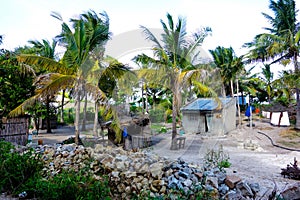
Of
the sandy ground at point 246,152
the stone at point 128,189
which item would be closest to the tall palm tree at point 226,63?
the sandy ground at point 246,152

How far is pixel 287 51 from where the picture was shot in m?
13.8

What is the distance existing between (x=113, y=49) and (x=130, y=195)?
732 centimetres

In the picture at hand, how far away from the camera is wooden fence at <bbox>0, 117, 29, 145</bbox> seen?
8273mm

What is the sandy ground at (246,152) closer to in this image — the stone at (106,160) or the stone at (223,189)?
the stone at (223,189)

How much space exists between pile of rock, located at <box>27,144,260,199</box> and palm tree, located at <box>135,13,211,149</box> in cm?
541

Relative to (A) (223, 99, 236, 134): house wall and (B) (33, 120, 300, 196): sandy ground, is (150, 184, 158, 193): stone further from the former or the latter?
(A) (223, 99, 236, 134): house wall

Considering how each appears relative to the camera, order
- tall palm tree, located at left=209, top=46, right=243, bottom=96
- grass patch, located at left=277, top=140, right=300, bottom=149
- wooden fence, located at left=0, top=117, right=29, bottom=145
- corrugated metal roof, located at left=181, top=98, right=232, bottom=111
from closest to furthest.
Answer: wooden fence, located at left=0, top=117, right=29, bottom=145
grass patch, located at left=277, top=140, right=300, bottom=149
corrugated metal roof, located at left=181, top=98, right=232, bottom=111
tall palm tree, located at left=209, top=46, right=243, bottom=96

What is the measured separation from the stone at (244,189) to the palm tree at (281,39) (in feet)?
37.7

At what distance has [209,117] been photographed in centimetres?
1482

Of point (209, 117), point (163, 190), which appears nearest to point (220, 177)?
point (163, 190)

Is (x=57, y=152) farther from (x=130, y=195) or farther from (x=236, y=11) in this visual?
(x=236, y=11)

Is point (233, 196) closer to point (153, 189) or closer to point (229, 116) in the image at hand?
point (153, 189)

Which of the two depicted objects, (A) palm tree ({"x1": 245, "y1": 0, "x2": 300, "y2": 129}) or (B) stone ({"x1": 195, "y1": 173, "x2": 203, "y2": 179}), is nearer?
(B) stone ({"x1": 195, "y1": 173, "x2": 203, "y2": 179})

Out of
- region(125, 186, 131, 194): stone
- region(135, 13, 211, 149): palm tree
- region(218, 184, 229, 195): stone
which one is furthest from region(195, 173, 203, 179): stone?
region(135, 13, 211, 149): palm tree
